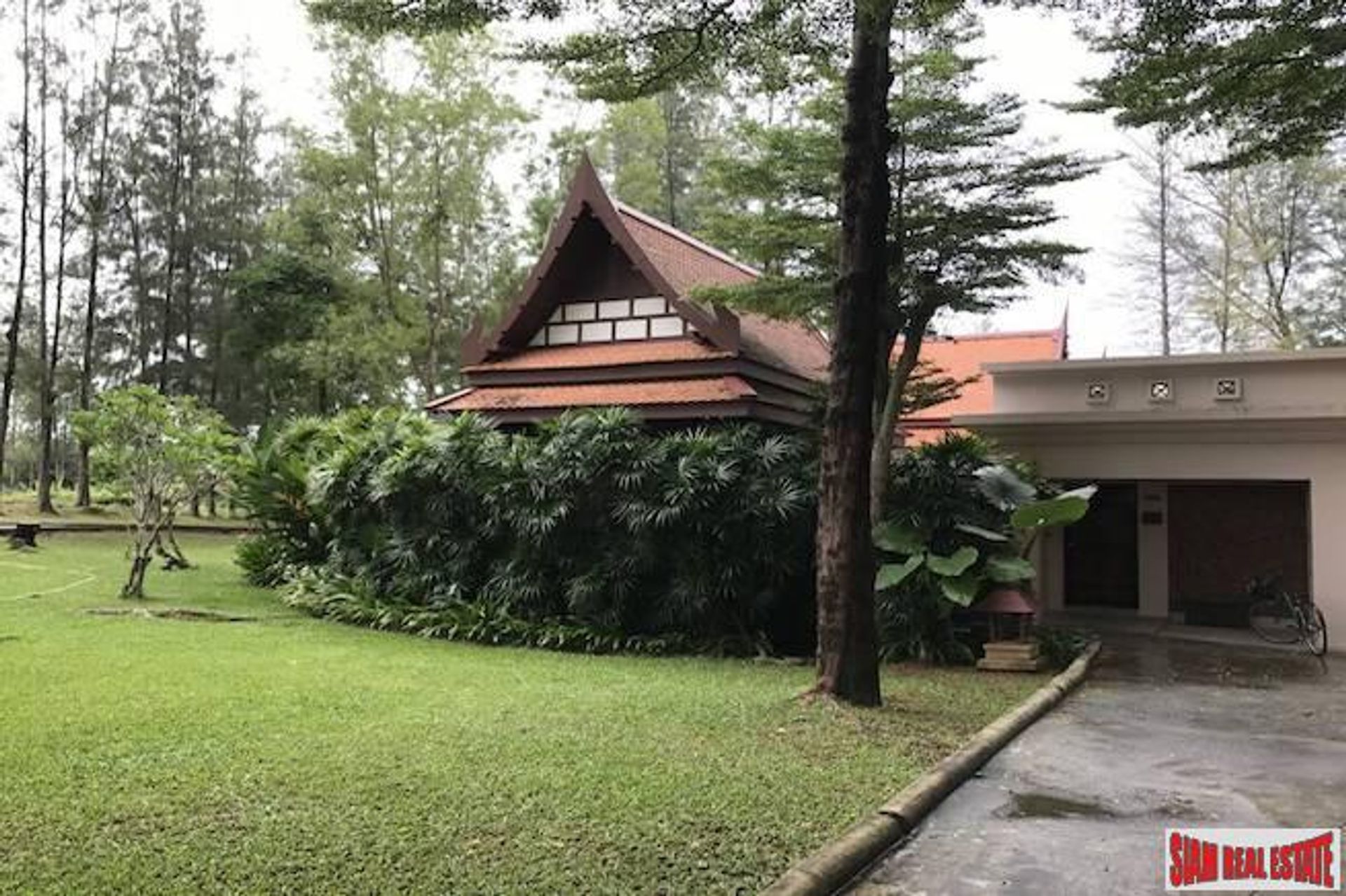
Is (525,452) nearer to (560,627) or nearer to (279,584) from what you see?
(560,627)

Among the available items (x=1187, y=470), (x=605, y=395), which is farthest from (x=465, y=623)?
(x=1187, y=470)

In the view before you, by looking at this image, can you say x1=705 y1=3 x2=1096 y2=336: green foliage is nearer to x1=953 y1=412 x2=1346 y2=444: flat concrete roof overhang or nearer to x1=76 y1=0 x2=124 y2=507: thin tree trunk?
x1=953 y1=412 x2=1346 y2=444: flat concrete roof overhang

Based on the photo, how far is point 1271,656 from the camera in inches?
425

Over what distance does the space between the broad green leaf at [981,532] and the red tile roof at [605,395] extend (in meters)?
2.99

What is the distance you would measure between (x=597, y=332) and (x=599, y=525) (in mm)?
4017

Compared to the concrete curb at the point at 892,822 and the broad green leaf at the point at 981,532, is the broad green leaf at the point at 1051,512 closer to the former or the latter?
the broad green leaf at the point at 981,532

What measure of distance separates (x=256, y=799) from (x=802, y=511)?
20.5 ft

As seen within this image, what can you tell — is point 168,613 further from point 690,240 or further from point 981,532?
point 690,240

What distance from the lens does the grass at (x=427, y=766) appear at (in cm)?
369

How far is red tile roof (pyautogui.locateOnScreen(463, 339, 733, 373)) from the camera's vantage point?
12672 millimetres

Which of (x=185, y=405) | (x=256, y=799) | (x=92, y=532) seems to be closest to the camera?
(x=256, y=799)

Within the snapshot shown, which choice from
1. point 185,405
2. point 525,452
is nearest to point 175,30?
point 185,405

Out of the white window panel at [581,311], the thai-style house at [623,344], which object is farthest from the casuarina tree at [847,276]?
the white window panel at [581,311]

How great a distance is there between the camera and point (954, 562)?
30.4 feet
